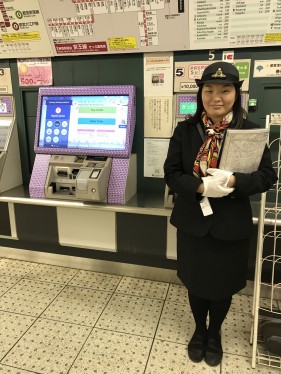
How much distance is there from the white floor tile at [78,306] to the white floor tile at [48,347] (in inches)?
2.9

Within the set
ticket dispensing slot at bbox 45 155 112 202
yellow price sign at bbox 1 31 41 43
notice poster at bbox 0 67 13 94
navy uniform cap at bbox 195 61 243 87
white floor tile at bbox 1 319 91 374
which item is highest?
yellow price sign at bbox 1 31 41 43

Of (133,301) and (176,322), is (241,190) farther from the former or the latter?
(133,301)

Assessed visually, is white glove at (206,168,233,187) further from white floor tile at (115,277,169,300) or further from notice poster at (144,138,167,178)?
white floor tile at (115,277,169,300)

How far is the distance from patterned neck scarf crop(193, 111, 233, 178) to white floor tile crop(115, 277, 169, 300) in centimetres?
146

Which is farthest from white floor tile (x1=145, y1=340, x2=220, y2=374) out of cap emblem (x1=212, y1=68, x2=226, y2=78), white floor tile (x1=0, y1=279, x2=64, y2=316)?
cap emblem (x1=212, y1=68, x2=226, y2=78)

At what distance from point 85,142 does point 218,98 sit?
154 cm

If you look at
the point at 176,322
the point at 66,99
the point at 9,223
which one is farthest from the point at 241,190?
the point at 9,223

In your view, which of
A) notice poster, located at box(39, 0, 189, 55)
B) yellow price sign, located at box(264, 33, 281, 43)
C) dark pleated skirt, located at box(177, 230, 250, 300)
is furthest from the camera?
notice poster, located at box(39, 0, 189, 55)

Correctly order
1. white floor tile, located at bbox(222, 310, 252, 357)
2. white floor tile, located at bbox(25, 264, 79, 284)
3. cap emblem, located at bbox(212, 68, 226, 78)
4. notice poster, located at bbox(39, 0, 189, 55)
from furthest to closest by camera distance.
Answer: white floor tile, located at bbox(25, 264, 79, 284) → notice poster, located at bbox(39, 0, 189, 55) → white floor tile, located at bbox(222, 310, 252, 357) → cap emblem, located at bbox(212, 68, 226, 78)

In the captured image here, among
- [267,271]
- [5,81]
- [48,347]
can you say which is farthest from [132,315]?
[5,81]

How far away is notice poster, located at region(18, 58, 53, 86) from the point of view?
301 centimetres

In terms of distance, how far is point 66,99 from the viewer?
287 cm

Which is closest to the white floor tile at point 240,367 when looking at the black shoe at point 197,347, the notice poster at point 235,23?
the black shoe at point 197,347

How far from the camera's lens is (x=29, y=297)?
8.82 ft
